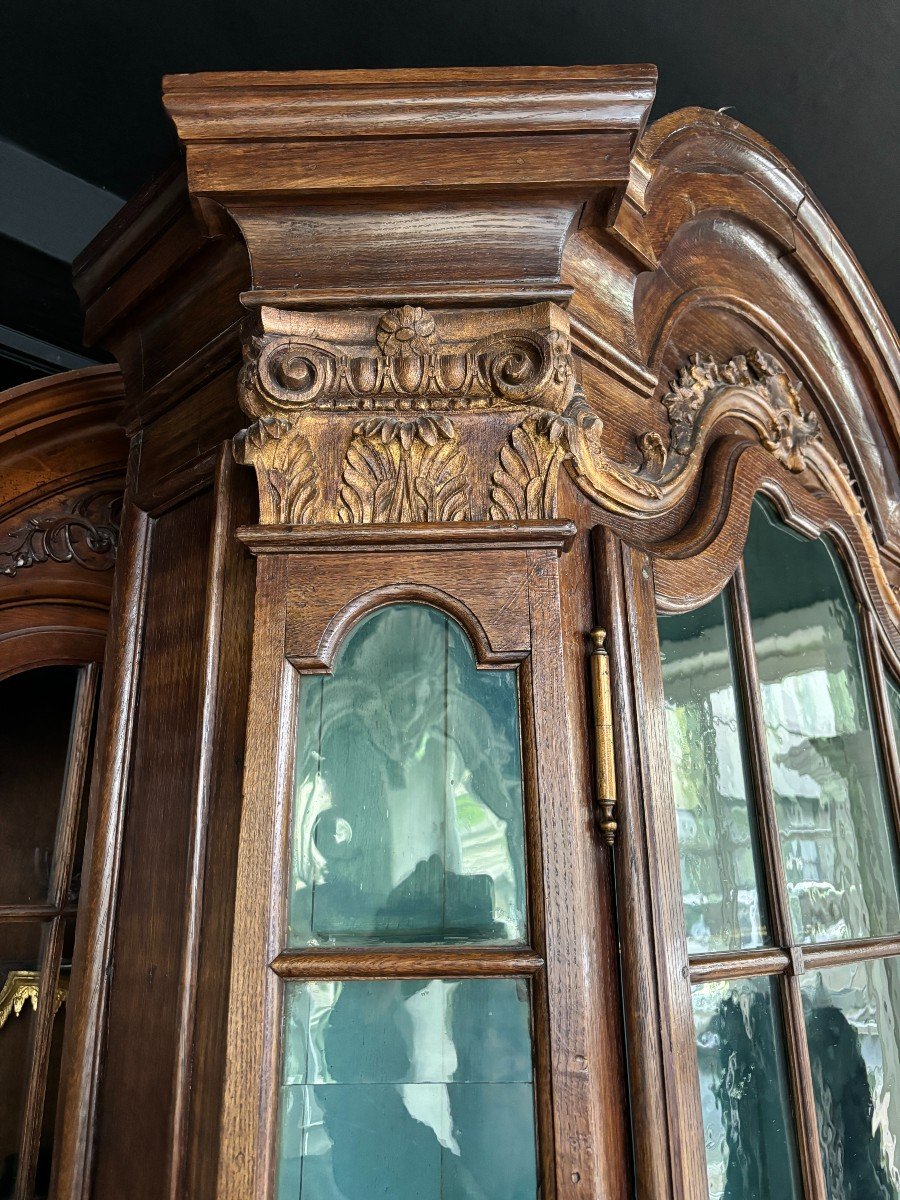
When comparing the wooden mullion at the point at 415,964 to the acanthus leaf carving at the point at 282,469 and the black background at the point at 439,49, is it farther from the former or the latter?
the black background at the point at 439,49

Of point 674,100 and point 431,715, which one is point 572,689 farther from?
point 674,100

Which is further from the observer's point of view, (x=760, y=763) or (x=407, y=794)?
(x=760, y=763)

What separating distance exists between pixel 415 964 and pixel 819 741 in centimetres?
57

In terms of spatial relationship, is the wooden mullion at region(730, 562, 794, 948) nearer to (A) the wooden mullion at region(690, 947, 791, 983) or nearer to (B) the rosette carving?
(A) the wooden mullion at region(690, 947, 791, 983)

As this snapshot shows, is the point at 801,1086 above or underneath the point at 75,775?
underneath

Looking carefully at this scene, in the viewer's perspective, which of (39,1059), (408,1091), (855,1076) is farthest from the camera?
(39,1059)

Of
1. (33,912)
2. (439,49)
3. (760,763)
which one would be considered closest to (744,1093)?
(760,763)

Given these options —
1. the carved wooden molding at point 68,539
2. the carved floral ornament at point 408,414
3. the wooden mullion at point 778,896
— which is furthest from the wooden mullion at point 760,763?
the carved wooden molding at point 68,539

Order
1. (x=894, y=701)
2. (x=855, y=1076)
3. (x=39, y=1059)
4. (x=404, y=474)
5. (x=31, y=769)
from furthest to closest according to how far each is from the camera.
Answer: (x=894, y=701) → (x=31, y=769) → (x=39, y=1059) → (x=855, y=1076) → (x=404, y=474)

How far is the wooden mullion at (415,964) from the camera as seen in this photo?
68 cm

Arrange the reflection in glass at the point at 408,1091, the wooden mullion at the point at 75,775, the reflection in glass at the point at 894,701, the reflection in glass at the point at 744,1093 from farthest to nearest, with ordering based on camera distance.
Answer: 1. the reflection in glass at the point at 894,701
2. the wooden mullion at the point at 75,775
3. the reflection in glass at the point at 744,1093
4. the reflection in glass at the point at 408,1091

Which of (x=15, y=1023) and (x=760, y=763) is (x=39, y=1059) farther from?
(x=760, y=763)

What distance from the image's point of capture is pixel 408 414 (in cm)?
81

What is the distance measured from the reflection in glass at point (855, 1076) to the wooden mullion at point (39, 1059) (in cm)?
80
